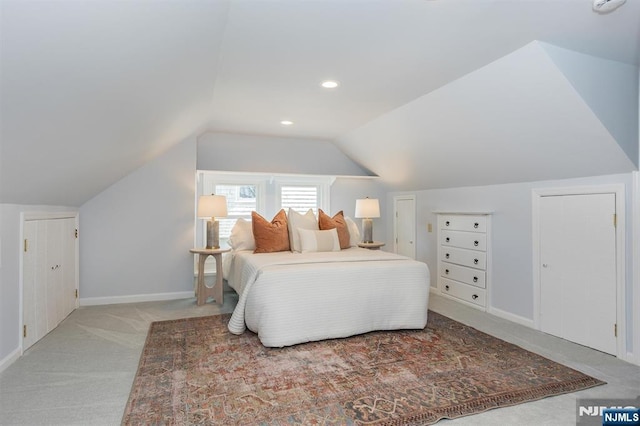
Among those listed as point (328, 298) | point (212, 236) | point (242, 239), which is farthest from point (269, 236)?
point (328, 298)

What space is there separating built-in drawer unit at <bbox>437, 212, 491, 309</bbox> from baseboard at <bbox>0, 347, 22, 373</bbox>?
4.33 metres

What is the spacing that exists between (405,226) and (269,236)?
7.99 ft

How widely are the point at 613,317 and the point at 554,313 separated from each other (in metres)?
0.50

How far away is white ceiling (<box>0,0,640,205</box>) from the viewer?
140 cm

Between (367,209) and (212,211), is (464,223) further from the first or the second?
(212,211)

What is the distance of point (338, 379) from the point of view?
7.80ft

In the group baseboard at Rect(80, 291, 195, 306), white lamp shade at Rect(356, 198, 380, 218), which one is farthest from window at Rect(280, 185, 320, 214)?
baseboard at Rect(80, 291, 195, 306)

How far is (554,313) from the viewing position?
10.8 feet

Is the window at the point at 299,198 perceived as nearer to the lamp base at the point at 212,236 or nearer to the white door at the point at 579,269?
the lamp base at the point at 212,236

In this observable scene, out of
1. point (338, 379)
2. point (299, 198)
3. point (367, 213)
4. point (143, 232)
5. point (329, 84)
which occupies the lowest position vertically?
point (338, 379)

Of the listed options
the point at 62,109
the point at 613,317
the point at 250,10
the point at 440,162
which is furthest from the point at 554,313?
the point at 62,109

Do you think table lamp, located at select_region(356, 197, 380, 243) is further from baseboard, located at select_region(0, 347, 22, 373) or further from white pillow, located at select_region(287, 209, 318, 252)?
baseboard, located at select_region(0, 347, 22, 373)

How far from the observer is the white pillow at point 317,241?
4227 millimetres

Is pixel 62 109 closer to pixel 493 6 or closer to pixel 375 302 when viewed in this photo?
pixel 493 6
